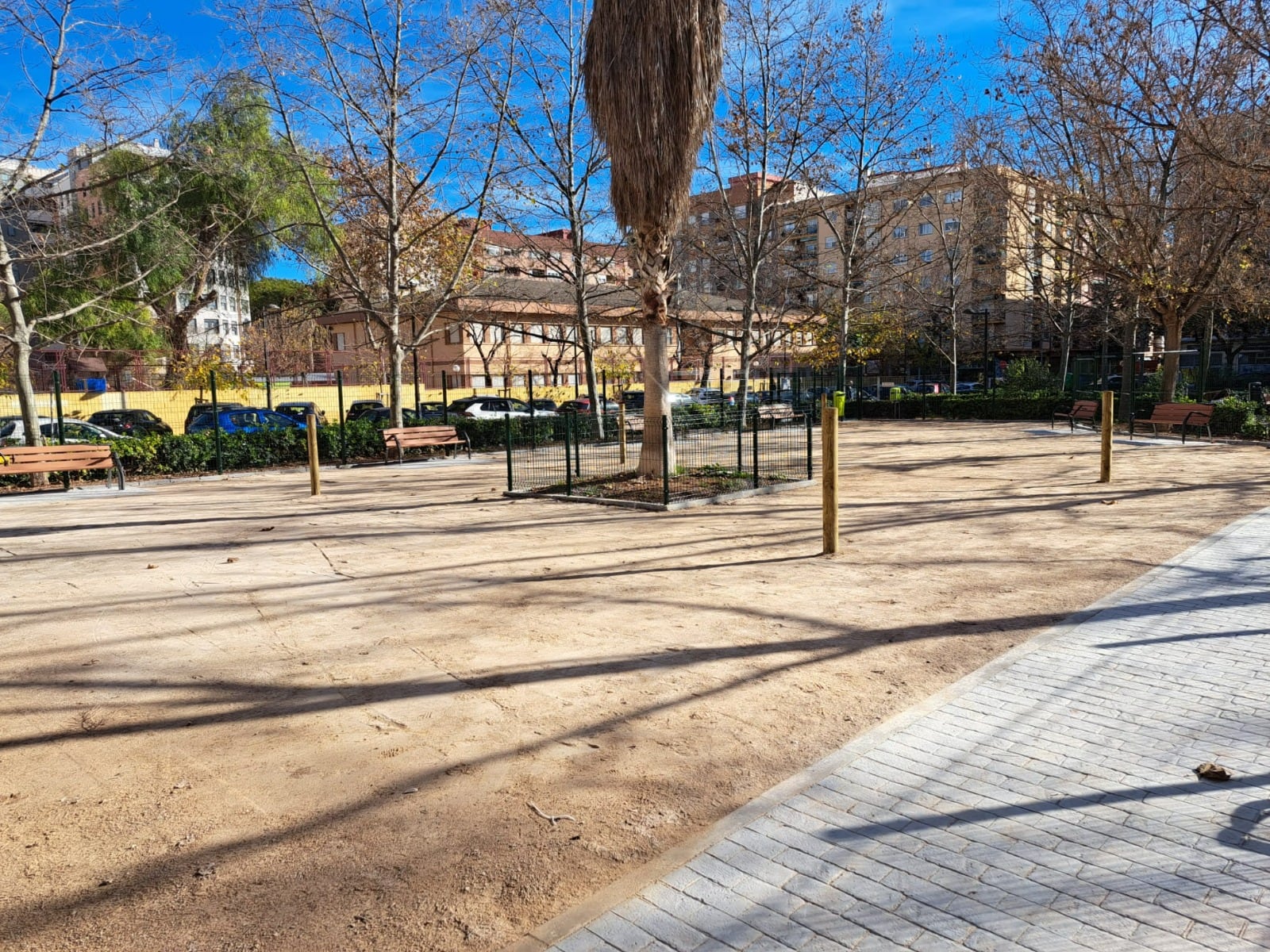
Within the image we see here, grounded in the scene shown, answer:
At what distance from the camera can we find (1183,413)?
20672 mm

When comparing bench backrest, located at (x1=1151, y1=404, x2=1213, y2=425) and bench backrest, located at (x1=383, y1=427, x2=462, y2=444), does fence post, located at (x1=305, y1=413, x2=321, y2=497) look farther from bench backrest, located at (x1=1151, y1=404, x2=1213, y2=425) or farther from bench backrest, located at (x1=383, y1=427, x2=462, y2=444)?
bench backrest, located at (x1=1151, y1=404, x2=1213, y2=425)

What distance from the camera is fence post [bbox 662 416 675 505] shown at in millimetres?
12492

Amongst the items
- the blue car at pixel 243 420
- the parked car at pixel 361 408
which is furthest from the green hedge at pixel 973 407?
the blue car at pixel 243 420

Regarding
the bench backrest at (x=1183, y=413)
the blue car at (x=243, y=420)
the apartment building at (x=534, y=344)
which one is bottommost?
the bench backrest at (x=1183, y=413)

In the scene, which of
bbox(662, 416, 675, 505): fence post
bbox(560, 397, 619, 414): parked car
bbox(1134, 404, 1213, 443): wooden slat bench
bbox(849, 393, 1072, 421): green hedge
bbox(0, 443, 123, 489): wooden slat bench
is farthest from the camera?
bbox(560, 397, 619, 414): parked car

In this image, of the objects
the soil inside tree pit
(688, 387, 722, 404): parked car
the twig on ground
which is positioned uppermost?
(688, 387, 722, 404): parked car

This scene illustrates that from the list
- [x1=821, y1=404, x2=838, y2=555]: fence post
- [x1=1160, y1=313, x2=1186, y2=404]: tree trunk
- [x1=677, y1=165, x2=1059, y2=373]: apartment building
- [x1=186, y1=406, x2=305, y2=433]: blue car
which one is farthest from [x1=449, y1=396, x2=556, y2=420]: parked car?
[x1=821, y1=404, x2=838, y2=555]: fence post

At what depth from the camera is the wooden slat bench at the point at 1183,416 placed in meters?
20.2

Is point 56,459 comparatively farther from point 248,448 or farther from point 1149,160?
point 1149,160

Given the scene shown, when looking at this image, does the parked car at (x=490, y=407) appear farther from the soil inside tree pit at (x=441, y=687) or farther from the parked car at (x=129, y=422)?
the soil inside tree pit at (x=441, y=687)

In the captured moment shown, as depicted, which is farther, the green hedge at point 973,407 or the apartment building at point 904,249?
the green hedge at point 973,407

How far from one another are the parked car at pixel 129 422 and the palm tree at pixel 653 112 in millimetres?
Answer: 16141

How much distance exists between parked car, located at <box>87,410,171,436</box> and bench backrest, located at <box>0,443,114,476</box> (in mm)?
7551

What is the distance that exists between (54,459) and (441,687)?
1395 centimetres
